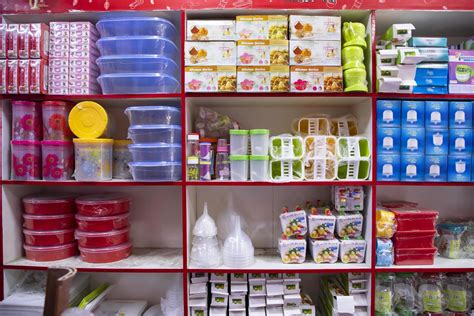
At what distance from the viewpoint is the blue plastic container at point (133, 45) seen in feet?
6.15

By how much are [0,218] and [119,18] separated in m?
1.45

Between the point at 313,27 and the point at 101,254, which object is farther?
the point at 101,254

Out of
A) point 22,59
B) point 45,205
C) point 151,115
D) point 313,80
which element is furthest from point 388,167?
point 22,59

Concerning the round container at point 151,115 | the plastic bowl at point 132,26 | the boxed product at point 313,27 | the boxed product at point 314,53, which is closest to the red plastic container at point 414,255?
the boxed product at point 314,53

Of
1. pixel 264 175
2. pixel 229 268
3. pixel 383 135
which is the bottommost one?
pixel 229 268

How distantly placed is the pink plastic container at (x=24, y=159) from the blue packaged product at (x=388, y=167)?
213 centimetres

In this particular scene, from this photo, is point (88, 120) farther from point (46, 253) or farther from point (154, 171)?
point (46, 253)

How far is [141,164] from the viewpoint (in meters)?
1.86

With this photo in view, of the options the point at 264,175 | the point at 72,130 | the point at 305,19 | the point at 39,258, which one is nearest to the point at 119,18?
the point at 72,130

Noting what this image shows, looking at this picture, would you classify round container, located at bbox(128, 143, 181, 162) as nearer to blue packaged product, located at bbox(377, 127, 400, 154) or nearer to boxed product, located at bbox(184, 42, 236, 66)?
boxed product, located at bbox(184, 42, 236, 66)

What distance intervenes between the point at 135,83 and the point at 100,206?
81cm

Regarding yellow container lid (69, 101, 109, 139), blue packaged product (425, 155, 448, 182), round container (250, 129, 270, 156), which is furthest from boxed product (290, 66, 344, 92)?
yellow container lid (69, 101, 109, 139)

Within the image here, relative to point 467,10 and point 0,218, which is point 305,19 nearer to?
point 467,10

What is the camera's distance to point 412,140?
1870 mm
